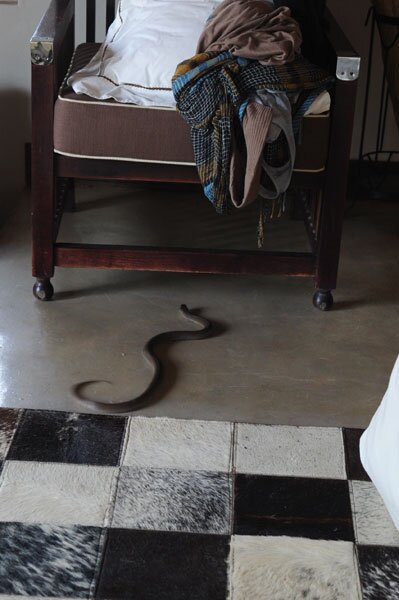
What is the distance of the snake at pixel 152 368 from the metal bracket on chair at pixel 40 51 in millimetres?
723

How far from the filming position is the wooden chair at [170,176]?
2.29 m

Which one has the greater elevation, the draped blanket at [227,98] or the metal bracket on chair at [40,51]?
the metal bracket on chair at [40,51]

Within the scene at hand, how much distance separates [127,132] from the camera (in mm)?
2271

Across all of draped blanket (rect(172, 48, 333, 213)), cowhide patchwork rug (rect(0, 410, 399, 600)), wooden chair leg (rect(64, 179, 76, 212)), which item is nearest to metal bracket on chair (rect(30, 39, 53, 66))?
draped blanket (rect(172, 48, 333, 213))

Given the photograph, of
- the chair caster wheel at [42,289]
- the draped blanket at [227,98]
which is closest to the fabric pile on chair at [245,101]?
the draped blanket at [227,98]

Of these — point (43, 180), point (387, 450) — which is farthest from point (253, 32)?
point (387, 450)

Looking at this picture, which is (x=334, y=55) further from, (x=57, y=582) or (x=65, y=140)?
(x=57, y=582)

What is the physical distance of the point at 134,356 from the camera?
2.23 m

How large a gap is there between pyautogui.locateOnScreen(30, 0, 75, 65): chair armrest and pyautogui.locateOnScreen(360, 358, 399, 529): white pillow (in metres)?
1.18

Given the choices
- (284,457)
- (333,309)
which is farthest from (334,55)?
(284,457)

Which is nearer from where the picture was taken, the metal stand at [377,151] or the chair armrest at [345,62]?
the chair armrest at [345,62]

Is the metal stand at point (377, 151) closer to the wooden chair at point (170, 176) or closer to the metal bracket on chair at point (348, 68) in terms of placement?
the wooden chair at point (170, 176)

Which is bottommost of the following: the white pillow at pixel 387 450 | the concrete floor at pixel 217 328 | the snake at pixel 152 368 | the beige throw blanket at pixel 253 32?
the concrete floor at pixel 217 328

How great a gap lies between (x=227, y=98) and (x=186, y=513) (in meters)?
1.02
